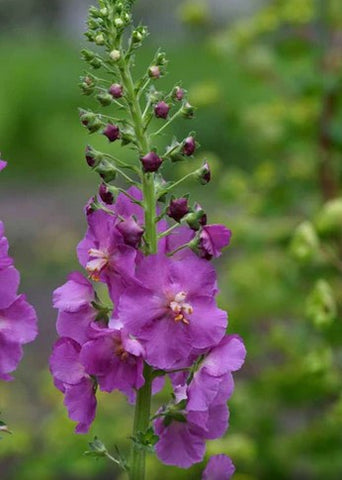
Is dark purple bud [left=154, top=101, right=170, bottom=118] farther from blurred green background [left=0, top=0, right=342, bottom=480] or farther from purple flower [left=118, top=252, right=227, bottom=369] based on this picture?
blurred green background [left=0, top=0, right=342, bottom=480]

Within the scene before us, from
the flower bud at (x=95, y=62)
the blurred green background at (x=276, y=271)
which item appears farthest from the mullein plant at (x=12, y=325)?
the blurred green background at (x=276, y=271)

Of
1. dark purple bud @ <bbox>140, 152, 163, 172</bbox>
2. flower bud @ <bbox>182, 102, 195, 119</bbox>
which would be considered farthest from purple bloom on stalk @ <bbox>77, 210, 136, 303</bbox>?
flower bud @ <bbox>182, 102, 195, 119</bbox>

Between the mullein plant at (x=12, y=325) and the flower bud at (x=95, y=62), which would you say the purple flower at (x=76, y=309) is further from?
the flower bud at (x=95, y=62)

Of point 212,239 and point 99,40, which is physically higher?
point 99,40

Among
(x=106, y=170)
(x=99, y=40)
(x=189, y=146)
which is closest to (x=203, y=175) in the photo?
(x=189, y=146)

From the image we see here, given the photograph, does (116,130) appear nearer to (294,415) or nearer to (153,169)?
(153,169)

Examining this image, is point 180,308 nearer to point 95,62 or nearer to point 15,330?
point 15,330
